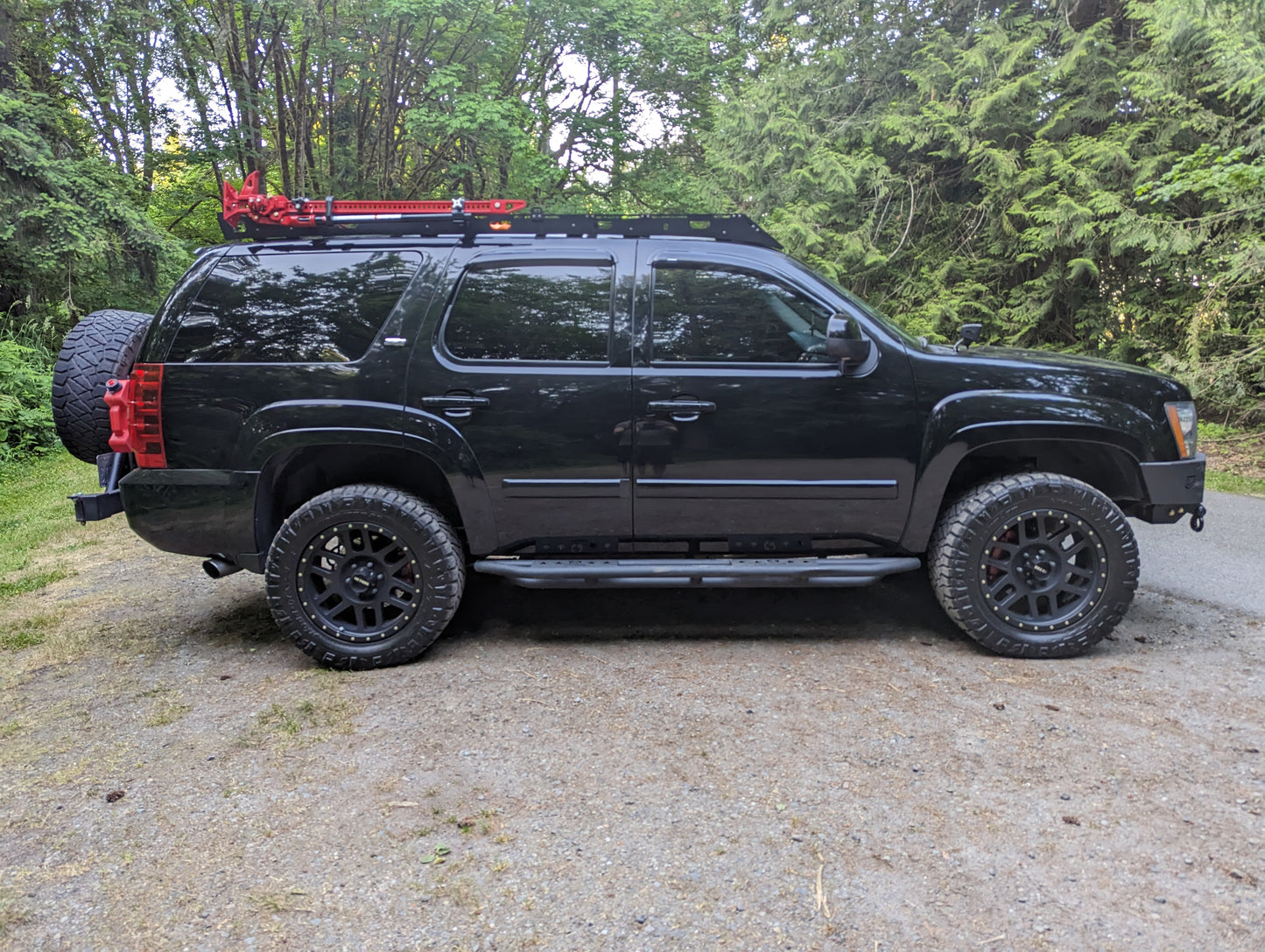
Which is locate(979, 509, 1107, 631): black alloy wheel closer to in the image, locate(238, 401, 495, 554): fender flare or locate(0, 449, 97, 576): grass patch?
locate(238, 401, 495, 554): fender flare

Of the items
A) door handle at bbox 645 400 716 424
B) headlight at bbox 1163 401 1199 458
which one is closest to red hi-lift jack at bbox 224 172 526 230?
door handle at bbox 645 400 716 424

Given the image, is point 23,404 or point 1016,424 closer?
point 1016,424

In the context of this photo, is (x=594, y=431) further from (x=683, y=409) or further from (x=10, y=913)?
(x=10, y=913)

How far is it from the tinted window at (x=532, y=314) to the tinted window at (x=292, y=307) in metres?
0.34

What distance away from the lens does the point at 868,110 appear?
40.0 feet

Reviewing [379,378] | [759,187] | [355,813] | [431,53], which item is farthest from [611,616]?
[431,53]

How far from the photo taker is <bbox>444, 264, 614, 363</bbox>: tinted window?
393cm

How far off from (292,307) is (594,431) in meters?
1.54

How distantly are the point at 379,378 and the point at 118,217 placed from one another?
31.2ft

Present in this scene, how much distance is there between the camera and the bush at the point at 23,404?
10.5 meters

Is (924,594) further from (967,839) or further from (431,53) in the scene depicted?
(431,53)

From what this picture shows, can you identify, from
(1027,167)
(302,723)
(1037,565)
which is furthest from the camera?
(1027,167)

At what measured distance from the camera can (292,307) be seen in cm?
392

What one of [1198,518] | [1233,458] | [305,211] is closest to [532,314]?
[305,211]
